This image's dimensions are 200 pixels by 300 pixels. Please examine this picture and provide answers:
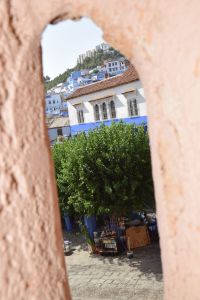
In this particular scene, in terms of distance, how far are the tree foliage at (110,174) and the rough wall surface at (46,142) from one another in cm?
1051

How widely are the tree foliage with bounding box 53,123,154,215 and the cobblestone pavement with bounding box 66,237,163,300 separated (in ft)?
5.90

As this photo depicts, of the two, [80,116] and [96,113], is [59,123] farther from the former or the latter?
[96,113]

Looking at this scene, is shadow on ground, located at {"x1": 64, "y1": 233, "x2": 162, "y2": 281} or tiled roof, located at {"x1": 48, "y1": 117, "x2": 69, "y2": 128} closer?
shadow on ground, located at {"x1": 64, "y1": 233, "x2": 162, "y2": 281}

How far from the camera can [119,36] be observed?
119cm

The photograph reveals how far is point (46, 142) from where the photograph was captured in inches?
44.1

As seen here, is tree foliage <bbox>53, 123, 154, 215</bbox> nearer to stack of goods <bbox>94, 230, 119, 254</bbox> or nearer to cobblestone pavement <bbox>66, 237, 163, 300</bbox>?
stack of goods <bbox>94, 230, 119, 254</bbox>

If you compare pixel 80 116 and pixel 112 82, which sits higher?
pixel 112 82

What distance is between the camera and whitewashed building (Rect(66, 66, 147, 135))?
21.0 m

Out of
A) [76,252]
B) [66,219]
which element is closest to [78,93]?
[66,219]

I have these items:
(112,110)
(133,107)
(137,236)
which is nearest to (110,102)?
(112,110)

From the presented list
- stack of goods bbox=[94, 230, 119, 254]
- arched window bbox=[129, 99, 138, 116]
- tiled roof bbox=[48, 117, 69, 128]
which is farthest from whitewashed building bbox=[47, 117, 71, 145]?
stack of goods bbox=[94, 230, 119, 254]

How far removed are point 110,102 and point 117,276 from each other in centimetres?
1366

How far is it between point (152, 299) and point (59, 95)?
60.9 m

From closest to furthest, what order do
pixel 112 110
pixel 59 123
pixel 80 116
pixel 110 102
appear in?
pixel 110 102 < pixel 112 110 < pixel 80 116 < pixel 59 123
